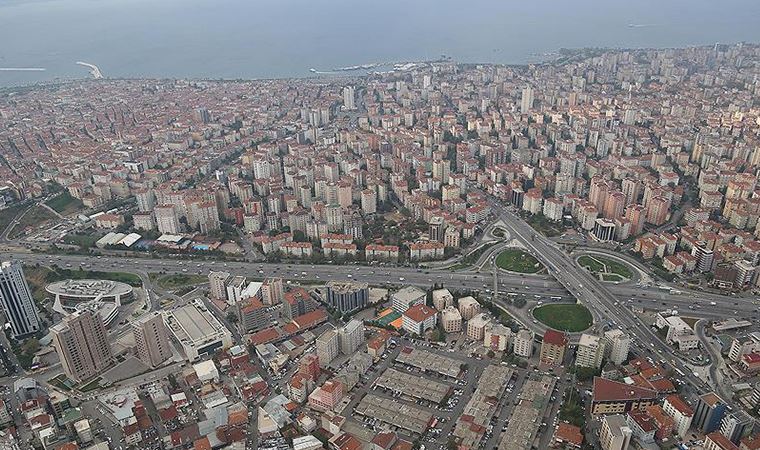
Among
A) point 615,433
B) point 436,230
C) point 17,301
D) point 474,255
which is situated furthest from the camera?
point 436,230

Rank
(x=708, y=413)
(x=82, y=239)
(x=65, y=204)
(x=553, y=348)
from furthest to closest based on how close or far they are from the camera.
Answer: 1. (x=65, y=204)
2. (x=82, y=239)
3. (x=553, y=348)
4. (x=708, y=413)

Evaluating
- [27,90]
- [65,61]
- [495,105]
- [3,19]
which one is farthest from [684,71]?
[3,19]

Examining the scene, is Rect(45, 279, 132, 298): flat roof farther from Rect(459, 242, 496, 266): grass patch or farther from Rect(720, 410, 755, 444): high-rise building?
Rect(720, 410, 755, 444): high-rise building

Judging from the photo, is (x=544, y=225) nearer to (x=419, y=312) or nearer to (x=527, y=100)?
(x=419, y=312)

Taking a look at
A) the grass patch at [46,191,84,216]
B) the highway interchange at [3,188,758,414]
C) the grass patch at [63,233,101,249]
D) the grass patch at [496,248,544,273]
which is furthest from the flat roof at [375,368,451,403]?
the grass patch at [46,191,84,216]

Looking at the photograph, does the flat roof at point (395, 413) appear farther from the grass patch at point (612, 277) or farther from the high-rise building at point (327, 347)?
the grass patch at point (612, 277)

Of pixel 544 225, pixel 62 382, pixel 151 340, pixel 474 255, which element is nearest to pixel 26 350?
pixel 62 382
